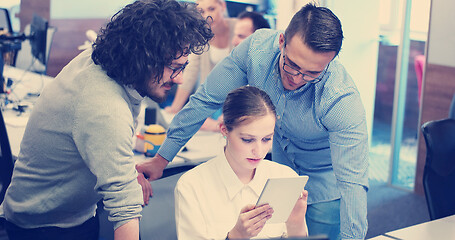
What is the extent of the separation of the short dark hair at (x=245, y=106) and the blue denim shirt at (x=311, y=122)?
0.14 m

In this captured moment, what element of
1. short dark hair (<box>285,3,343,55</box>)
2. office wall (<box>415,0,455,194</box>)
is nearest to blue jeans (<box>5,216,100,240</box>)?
short dark hair (<box>285,3,343,55</box>)

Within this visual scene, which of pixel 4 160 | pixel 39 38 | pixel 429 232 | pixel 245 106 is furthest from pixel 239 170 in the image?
pixel 39 38

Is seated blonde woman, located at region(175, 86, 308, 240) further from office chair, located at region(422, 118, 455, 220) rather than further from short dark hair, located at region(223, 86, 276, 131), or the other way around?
office chair, located at region(422, 118, 455, 220)

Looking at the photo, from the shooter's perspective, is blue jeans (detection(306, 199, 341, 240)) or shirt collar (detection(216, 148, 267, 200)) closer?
shirt collar (detection(216, 148, 267, 200))

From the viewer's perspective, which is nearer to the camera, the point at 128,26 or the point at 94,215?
the point at 128,26

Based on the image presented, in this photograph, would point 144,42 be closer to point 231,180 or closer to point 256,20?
point 231,180

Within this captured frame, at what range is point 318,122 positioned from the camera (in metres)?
1.98

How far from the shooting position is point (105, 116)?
4.78ft

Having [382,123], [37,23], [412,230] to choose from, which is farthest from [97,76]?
[382,123]

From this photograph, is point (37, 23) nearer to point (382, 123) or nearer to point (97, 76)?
point (97, 76)

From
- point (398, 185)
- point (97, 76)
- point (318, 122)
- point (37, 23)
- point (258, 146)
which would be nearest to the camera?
point (97, 76)

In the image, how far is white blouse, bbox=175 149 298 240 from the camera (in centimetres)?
181

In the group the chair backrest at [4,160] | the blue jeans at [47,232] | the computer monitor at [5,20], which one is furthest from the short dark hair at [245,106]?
the computer monitor at [5,20]

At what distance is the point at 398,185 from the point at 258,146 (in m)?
3.09
